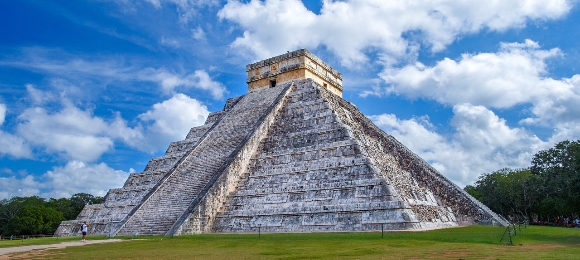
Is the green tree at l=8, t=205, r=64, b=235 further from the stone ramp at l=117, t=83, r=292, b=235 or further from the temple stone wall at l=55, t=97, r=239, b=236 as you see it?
the stone ramp at l=117, t=83, r=292, b=235

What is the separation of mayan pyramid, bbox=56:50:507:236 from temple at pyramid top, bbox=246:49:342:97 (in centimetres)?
162

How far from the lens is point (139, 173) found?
19.2 m

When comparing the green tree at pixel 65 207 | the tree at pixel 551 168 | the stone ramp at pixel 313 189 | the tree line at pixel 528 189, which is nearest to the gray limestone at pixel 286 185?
the stone ramp at pixel 313 189

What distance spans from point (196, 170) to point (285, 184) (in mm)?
4420

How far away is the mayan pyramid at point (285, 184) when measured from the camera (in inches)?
505

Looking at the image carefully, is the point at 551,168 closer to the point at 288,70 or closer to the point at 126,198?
the point at 288,70

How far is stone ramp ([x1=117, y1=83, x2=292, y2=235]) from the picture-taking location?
14.5m

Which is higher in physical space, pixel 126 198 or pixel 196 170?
pixel 196 170

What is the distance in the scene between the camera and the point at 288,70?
75.2 ft

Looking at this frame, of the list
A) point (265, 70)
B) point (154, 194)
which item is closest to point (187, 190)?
point (154, 194)

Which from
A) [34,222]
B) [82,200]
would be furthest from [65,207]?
[34,222]

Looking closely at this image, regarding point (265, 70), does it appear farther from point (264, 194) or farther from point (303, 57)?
point (264, 194)

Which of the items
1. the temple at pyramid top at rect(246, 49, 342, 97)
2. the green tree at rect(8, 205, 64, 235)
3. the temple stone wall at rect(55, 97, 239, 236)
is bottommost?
the green tree at rect(8, 205, 64, 235)

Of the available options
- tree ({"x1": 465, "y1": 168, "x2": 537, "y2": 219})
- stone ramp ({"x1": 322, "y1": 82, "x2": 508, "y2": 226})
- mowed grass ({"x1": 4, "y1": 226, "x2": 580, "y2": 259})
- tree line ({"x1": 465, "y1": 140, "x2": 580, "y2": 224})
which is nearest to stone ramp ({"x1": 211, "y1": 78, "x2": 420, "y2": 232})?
stone ramp ({"x1": 322, "y1": 82, "x2": 508, "y2": 226})
